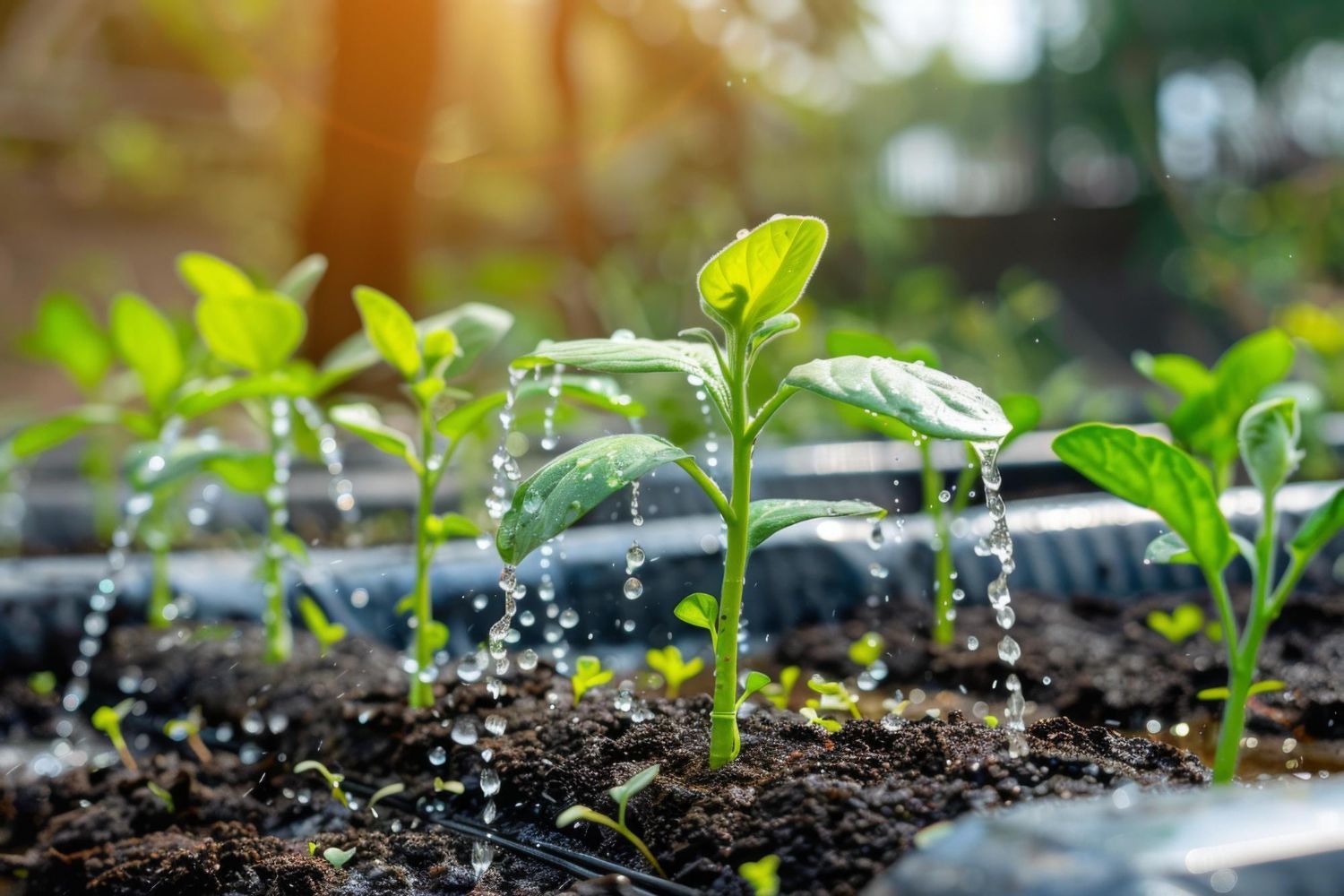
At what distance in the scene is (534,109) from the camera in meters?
9.22

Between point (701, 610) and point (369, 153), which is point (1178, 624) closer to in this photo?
point (701, 610)

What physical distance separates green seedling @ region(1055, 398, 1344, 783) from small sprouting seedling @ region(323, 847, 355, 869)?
2.25ft

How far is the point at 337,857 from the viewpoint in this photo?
97 centimetres

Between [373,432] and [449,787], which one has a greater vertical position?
[373,432]

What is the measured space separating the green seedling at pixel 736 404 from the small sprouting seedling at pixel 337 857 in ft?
1.08

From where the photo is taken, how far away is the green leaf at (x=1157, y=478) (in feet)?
2.83

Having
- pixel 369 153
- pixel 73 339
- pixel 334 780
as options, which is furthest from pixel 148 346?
pixel 369 153

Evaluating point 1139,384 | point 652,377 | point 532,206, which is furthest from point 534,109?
point 652,377

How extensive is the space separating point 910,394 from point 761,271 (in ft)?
0.62

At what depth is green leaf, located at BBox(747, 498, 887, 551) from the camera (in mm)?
877

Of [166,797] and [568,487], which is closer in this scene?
[568,487]

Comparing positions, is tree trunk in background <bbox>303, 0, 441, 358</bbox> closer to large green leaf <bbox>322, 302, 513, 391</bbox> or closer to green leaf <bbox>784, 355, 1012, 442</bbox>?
large green leaf <bbox>322, 302, 513, 391</bbox>

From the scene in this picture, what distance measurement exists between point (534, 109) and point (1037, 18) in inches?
155

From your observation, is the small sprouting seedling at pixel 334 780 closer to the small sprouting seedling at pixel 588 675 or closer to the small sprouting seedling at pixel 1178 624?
the small sprouting seedling at pixel 588 675
